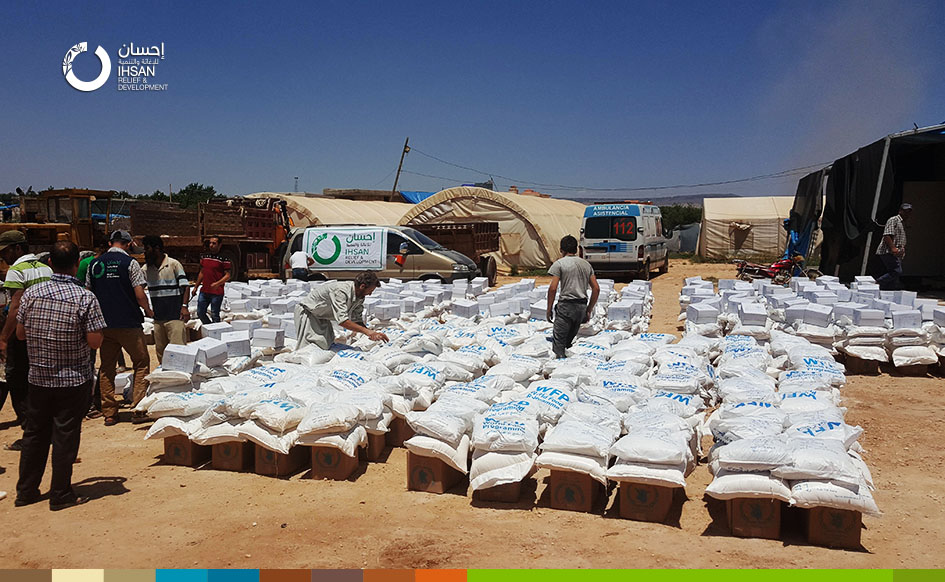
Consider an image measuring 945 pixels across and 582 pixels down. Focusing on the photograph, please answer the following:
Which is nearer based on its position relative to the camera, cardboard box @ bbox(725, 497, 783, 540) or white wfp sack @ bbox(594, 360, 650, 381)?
cardboard box @ bbox(725, 497, 783, 540)

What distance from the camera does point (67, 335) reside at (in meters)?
4.08

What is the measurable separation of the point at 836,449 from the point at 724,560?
944 millimetres

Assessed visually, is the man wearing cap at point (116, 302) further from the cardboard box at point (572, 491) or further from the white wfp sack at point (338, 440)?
the cardboard box at point (572, 491)

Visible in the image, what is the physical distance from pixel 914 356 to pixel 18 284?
885cm

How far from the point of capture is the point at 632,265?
17.7m

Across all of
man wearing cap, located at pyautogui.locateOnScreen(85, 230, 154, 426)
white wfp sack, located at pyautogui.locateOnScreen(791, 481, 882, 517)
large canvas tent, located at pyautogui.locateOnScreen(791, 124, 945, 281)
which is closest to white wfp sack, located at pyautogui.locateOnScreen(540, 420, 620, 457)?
white wfp sack, located at pyautogui.locateOnScreen(791, 481, 882, 517)

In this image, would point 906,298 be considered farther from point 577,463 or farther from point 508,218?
point 508,218

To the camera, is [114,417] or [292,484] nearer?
[292,484]

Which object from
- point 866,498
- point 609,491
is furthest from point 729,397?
point 866,498

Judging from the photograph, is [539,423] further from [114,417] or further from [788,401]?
[114,417]

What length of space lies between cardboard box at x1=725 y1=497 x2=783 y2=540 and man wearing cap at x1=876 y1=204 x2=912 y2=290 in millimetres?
8487

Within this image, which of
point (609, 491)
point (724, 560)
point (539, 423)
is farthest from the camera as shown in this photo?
point (539, 423)

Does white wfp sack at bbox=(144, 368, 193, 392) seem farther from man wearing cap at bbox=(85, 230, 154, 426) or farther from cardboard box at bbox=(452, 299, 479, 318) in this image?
cardboard box at bbox=(452, 299, 479, 318)

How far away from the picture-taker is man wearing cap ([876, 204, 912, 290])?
10.3 meters
